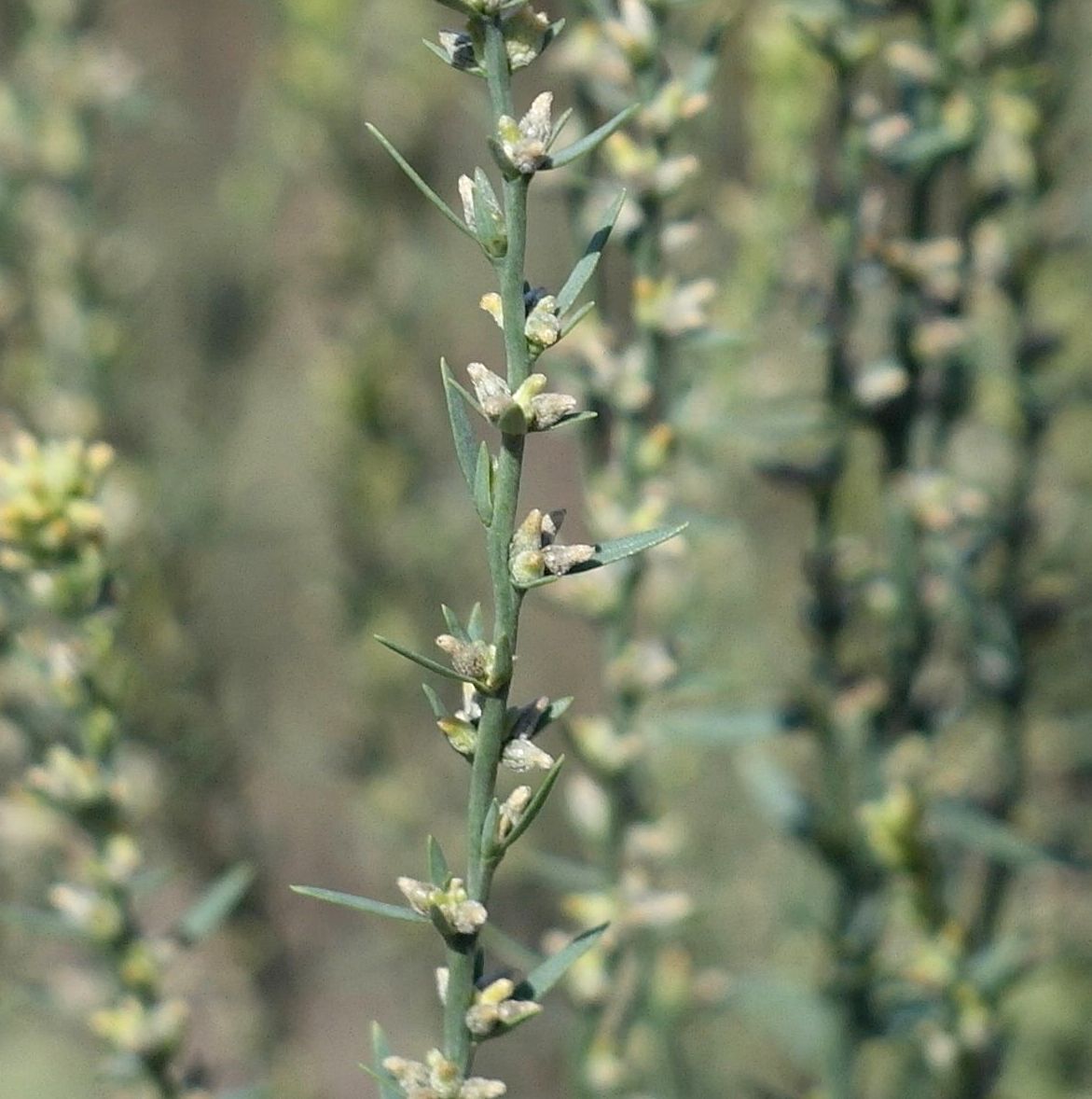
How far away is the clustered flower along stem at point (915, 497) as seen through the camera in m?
1.47

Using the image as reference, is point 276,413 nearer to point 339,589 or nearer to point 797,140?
point 339,589

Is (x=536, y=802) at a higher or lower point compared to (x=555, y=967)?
higher

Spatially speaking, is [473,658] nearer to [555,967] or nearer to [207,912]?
[555,967]

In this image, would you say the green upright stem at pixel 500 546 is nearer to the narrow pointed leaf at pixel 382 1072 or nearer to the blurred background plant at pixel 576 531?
the narrow pointed leaf at pixel 382 1072

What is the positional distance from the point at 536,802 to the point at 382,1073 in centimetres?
24

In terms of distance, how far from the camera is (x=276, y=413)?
13.7 ft

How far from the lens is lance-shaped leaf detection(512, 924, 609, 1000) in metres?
0.92

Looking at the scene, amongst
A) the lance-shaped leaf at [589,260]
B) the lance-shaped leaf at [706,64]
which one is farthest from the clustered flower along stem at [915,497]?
the lance-shaped leaf at [589,260]

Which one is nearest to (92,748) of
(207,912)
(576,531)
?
(207,912)

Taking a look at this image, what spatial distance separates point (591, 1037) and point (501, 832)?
0.69 meters

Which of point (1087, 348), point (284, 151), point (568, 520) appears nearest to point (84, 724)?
point (284, 151)

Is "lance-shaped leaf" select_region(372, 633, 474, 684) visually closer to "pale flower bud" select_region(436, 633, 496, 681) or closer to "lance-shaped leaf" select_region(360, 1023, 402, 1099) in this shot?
"pale flower bud" select_region(436, 633, 496, 681)

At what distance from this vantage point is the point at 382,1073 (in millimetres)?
985

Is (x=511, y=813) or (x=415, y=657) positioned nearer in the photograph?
(x=415, y=657)
